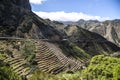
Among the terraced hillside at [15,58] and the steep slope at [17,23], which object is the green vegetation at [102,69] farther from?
the steep slope at [17,23]

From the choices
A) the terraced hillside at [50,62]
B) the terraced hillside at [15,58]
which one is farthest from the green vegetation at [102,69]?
the terraced hillside at [50,62]

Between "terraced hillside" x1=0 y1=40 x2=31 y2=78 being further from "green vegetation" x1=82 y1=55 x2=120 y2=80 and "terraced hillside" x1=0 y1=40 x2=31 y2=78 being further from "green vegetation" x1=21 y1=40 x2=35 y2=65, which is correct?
"green vegetation" x1=82 y1=55 x2=120 y2=80

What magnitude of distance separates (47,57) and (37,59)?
5494mm

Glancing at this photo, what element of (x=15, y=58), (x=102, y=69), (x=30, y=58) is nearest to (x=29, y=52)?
(x=30, y=58)

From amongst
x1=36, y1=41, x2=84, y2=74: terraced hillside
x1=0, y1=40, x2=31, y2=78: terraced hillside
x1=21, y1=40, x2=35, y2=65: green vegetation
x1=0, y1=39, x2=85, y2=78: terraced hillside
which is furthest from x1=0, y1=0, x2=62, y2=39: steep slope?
x1=36, y1=41, x2=84, y2=74: terraced hillside

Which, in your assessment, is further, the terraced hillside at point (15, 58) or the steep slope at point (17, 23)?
the steep slope at point (17, 23)

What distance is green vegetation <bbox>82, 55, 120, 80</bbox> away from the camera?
73119 mm

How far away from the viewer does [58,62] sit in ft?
380

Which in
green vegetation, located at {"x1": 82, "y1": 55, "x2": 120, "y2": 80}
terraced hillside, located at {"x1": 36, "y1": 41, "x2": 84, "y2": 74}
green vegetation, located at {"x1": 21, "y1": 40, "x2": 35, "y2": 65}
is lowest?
terraced hillside, located at {"x1": 36, "y1": 41, "x2": 84, "y2": 74}

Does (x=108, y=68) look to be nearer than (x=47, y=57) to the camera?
Yes

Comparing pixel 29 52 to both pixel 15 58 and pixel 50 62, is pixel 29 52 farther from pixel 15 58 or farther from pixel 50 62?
pixel 15 58

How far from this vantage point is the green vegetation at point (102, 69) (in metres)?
73.1

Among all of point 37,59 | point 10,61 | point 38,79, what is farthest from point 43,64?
point 38,79

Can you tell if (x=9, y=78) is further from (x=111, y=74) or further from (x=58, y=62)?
(x=58, y=62)
